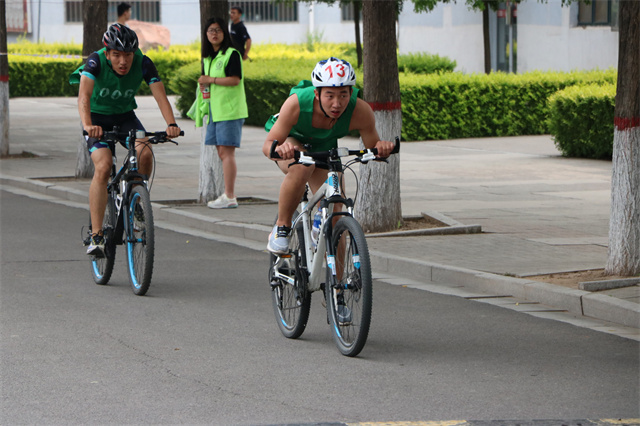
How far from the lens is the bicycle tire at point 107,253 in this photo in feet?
27.8

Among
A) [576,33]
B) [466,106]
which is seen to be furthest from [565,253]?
[576,33]

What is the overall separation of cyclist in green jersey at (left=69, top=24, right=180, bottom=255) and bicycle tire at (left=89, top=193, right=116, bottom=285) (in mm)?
49

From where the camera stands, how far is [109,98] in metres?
8.46

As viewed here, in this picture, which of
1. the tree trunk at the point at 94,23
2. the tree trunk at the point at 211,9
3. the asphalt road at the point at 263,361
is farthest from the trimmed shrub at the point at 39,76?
the asphalt road at the point at 263,361

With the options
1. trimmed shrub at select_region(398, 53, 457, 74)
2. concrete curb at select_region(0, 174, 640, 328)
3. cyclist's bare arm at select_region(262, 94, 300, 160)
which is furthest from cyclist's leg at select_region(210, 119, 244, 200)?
trimmed shrub at select_region(398, 53, 457, 74)

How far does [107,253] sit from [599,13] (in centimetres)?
2300

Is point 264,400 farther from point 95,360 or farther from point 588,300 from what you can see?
point 588,300

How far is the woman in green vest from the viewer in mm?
12312

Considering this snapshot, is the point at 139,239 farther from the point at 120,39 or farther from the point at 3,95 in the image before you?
the point at 3,95

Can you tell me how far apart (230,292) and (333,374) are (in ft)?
8.23

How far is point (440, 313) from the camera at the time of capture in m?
7.61

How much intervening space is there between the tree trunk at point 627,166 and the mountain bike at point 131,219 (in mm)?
3283

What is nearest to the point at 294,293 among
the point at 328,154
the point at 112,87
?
the point at 328,154

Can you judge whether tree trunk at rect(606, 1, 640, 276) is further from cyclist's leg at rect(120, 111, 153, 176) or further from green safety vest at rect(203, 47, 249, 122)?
green safety vest at rect(203, 47, 249, 122)
